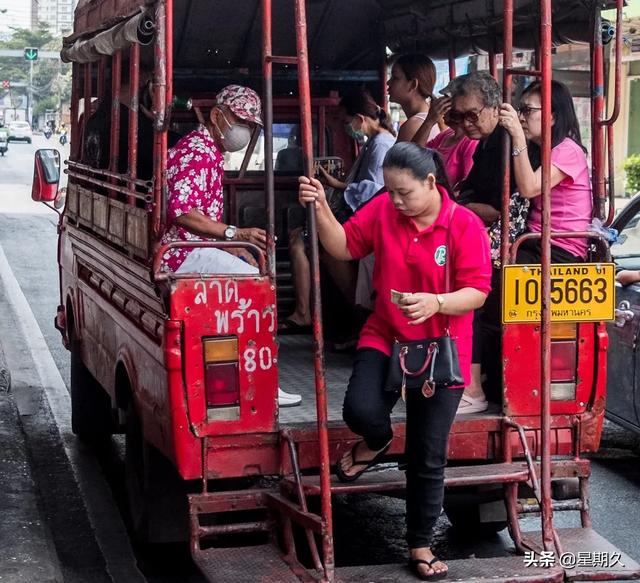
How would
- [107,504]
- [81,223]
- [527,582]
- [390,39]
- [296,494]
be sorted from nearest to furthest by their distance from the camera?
[527,582]
[296,494]
[107,504]
[81,223]
[390,39]

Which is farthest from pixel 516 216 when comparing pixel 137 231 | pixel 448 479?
pixel 137 231

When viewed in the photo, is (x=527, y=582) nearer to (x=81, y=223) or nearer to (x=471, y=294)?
(x=471, y=294)

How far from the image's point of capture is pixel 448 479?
15.5 ft

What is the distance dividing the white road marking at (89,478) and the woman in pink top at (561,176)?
241 cm

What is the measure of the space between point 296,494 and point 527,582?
917mm

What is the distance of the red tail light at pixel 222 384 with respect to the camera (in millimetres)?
4746

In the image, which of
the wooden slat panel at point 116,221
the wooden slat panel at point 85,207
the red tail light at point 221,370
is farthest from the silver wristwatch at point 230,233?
the wooden slat panel at point 85,207

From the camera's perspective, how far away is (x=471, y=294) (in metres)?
4.45

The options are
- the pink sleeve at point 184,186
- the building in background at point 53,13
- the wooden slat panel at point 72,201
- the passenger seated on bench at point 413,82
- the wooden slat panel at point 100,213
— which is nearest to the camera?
the pink sleeve at point 184,186

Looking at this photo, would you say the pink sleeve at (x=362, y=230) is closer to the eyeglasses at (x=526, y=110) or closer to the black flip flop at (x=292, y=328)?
the eyeglasses at (x=526, y=110)

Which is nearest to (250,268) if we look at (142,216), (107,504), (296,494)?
(142,216)

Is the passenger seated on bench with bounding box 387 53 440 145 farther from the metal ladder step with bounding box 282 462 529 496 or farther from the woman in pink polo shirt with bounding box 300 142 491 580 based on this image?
the metal ladder step with bounding box 282 462 529 496

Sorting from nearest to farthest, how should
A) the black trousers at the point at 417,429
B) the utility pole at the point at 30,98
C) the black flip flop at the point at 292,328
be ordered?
the black trousers at the point at 417,429 → the black flip flop at the point at 292,328 → the utility pole at the point at 30,98

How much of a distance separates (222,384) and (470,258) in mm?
1073
